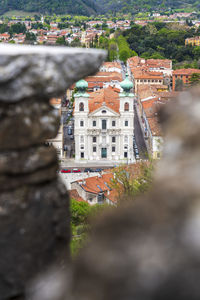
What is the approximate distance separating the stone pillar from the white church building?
41.3 meters

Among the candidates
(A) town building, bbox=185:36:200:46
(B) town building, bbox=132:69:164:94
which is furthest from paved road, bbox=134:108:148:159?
(A) town building, bbox=185:36:200:46

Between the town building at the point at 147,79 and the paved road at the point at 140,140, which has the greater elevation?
the town building at the point at 147,79

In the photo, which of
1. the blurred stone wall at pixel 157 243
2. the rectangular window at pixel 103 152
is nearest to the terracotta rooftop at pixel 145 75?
the rectangular window at pixel 103 152

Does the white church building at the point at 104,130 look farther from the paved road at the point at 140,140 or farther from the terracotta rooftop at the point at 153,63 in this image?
the terracotta rooftop at the point at 153,63

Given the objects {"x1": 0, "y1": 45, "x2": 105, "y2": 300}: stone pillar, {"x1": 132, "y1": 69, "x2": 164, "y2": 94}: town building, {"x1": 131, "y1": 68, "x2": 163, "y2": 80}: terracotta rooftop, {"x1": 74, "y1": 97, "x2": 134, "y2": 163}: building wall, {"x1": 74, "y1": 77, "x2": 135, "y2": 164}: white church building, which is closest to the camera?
{"x1": 0, "y1": 45, "x2": 105, "y2": 300}: stone pillar

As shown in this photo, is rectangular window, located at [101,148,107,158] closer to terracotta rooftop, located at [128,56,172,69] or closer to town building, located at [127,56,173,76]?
town building, located at [127,56,173,76]

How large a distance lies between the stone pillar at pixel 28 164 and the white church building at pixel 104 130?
1625 inches

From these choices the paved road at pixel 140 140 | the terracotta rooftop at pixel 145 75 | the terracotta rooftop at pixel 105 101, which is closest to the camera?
the terracotta rooftop at pixel 105 101

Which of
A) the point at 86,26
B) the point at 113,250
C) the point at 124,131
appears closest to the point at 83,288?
the point at 113,250

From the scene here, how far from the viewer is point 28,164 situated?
311 cm

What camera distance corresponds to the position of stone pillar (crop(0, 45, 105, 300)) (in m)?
2.98

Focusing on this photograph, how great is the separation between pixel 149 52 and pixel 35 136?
119 meters

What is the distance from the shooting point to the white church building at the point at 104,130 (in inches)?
1774

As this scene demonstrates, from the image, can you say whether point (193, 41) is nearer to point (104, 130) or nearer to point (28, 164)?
point (104, 130)
